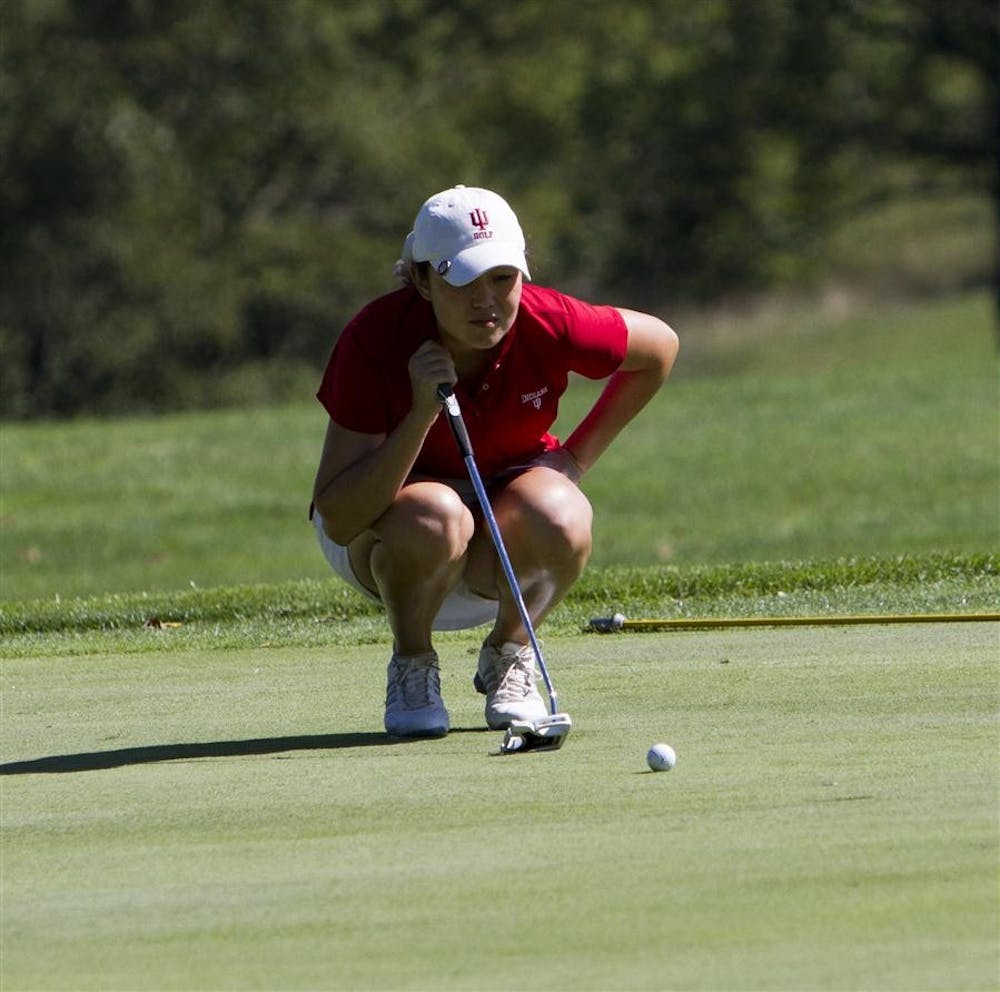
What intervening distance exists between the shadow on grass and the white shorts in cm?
40

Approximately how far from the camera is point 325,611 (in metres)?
7.80

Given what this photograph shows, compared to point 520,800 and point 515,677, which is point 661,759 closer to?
point 520,800

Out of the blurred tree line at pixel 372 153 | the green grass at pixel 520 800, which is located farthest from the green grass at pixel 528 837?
the blurred tree line at pixel 372 153

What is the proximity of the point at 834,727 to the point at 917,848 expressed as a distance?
1178mm

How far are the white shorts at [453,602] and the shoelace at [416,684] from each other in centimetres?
26

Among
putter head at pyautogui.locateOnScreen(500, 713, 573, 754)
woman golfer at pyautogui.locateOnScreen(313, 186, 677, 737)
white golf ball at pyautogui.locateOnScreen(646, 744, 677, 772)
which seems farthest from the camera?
woman golfer at pyautogui.locateOnScreen(313, 186, 677, 737)

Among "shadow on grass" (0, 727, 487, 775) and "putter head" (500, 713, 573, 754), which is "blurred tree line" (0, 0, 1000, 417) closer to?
"shadow on grass" (0, 727, 487, 775)

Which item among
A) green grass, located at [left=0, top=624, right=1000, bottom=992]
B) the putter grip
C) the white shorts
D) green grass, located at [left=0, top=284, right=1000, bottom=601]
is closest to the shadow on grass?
green grass, located at [left=0, top=624, right=1000, bottom=992]

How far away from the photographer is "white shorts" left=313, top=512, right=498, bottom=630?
5.16m

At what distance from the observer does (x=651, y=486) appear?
16125 mm

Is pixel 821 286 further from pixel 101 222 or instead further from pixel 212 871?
pixel 212 871

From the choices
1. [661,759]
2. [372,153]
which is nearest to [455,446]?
[661,759]

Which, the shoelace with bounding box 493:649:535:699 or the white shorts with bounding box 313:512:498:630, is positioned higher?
the white shorts with bounding box 313:512:498:630

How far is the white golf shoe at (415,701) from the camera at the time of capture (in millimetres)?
4723
